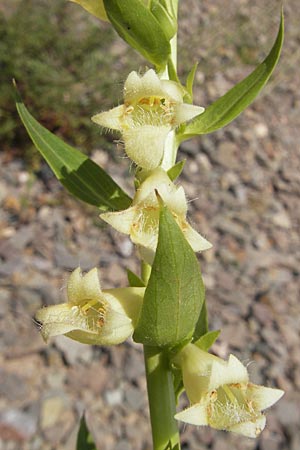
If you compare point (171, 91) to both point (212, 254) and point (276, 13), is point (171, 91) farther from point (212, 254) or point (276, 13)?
point (276, 13)

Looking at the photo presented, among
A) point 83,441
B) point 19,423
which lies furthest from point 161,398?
point 19,423

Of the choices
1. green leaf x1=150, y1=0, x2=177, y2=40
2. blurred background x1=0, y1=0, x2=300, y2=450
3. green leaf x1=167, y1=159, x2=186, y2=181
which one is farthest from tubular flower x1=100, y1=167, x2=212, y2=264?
blurred background x1=0, y1=0, x2=300, y2=450

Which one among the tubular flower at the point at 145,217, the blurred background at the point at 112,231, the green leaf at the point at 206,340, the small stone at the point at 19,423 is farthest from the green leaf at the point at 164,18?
the small stone at the point at 19,423

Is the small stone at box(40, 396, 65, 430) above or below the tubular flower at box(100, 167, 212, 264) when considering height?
below

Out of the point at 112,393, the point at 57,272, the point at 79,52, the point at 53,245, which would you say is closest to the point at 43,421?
the point at 112,393

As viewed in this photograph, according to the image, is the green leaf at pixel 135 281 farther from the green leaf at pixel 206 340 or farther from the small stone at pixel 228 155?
the small stone at pixel 228 155

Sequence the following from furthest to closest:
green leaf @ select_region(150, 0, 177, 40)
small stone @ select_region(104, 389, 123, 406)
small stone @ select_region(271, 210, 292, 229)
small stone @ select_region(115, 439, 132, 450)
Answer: small stone @ select_region(271, 210, 292, 229) → small stone @ select_region(104, 389, 123, 406) → small stone @ select_region(115, 439, 132, 450) → green leaf @ select_region(150, 0, 177, 40)

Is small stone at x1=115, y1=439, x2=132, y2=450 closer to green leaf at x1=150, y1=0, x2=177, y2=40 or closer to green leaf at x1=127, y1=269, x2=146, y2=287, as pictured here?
green leaf at x1=127, y1=269, x2=146, y2=287
